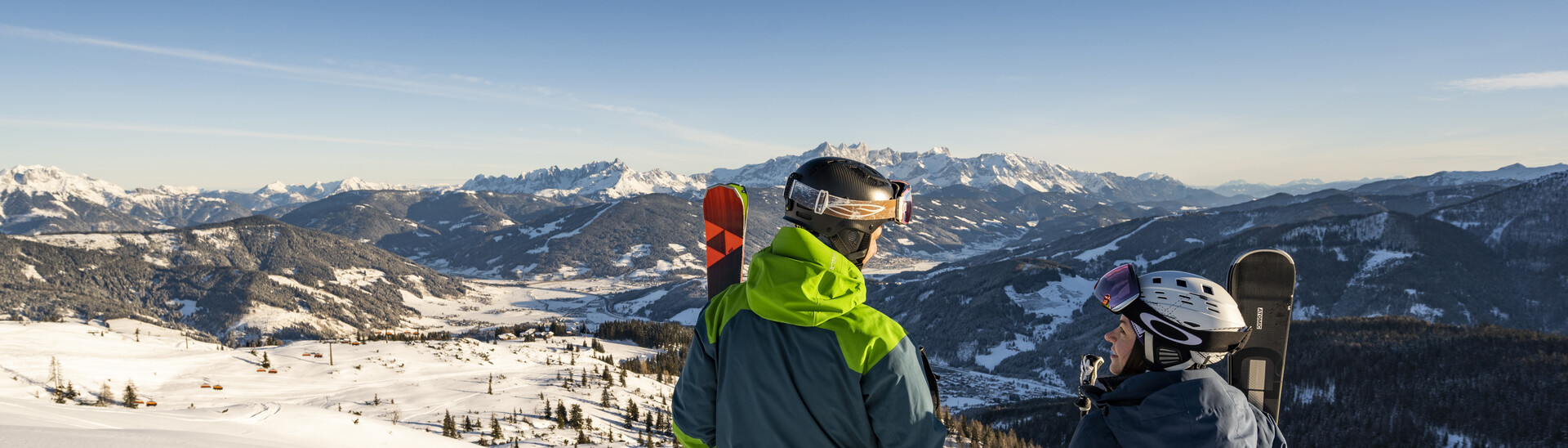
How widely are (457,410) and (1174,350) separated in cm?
3672

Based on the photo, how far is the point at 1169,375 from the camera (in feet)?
16.4

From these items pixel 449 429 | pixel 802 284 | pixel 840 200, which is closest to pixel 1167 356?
pixel 840 200

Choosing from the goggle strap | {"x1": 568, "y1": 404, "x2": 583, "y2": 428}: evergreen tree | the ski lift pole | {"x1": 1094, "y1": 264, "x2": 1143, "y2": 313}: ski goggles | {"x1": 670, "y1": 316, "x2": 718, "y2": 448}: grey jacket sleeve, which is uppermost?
the goggle strap

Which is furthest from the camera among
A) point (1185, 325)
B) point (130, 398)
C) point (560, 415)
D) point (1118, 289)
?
point (560, 415)

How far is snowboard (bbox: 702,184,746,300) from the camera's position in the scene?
9.65m

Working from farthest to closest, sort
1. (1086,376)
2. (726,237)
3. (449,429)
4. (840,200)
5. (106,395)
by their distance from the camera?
(106,395), (449,429), (726,237), (1086,376), (840,200)

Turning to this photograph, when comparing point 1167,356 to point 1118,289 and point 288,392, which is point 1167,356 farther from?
point 288,392

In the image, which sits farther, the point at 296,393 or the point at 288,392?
the point at 288,392

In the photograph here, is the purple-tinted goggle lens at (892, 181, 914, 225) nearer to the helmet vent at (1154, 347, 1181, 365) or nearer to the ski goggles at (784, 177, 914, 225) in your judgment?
the ski goggles at (784, 177, 914, 225)

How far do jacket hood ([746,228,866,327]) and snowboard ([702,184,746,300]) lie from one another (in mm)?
5544

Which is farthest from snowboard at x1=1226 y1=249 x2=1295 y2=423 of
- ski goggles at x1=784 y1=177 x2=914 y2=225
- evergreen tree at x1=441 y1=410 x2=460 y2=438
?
evergreen tree at x1=441 y1=410 x2=460 y2=438

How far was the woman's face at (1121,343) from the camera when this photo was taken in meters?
5.58

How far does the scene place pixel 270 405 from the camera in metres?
19.4

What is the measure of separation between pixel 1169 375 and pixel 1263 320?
440 cm
